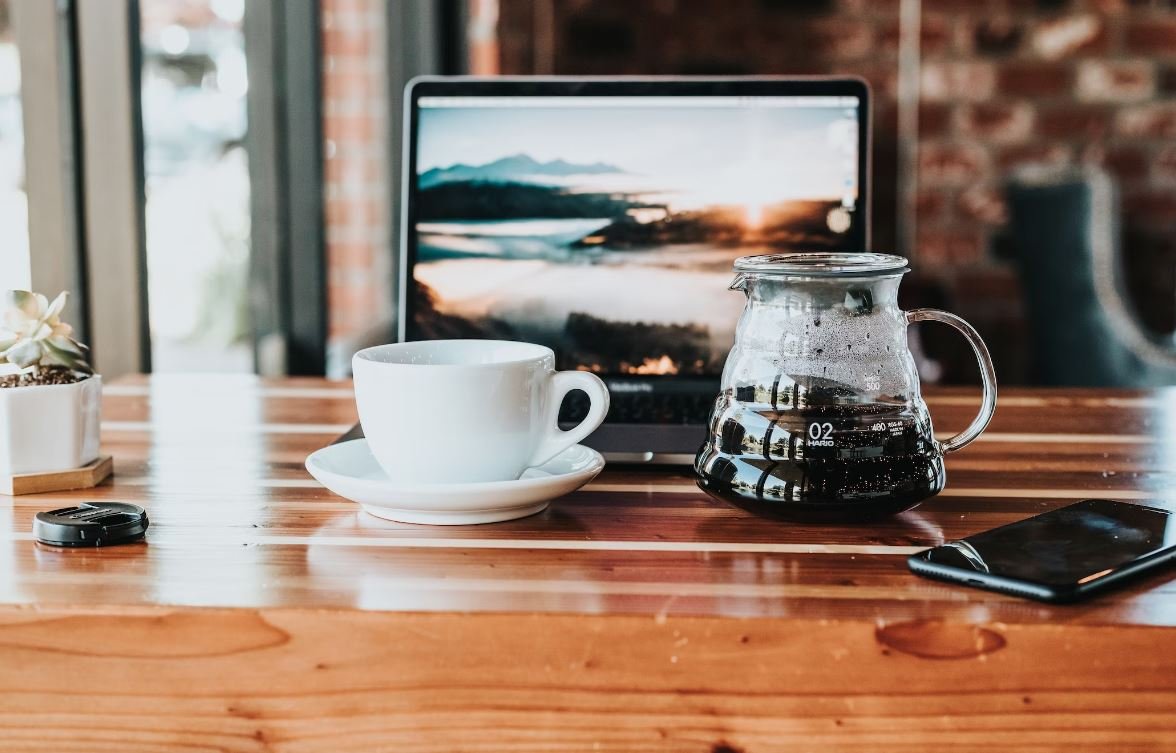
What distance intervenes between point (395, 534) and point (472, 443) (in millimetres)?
63

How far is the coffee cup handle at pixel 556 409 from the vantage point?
2.21 ft

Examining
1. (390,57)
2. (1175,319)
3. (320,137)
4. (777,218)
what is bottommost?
(1175,319)

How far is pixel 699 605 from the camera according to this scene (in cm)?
53

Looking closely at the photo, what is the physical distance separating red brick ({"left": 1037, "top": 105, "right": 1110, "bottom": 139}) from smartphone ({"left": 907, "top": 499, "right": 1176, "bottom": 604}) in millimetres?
2858

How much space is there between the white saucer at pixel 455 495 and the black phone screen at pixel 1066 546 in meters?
0.20

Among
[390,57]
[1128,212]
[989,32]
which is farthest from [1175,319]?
[390,57]

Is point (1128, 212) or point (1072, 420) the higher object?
point (1128, 212)

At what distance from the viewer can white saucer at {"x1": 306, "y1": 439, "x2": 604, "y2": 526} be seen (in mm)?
636

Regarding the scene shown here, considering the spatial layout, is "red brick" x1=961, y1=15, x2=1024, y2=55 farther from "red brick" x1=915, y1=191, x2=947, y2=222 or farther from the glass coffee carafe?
the glass coffee carafe

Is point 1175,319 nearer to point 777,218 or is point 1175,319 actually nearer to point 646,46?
point 646,46

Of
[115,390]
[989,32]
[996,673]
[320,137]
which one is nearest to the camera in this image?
[996,673]

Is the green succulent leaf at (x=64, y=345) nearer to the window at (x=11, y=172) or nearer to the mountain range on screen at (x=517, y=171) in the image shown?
the mountain range on screen at (x=517, y=171)

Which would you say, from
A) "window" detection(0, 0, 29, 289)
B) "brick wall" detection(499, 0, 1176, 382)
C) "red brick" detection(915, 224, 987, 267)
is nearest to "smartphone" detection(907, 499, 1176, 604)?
"window" detection(0, 0, 29, 289)

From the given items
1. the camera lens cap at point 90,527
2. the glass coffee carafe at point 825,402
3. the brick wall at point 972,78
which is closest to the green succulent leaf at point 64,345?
the camera lens cap at point 90,527
